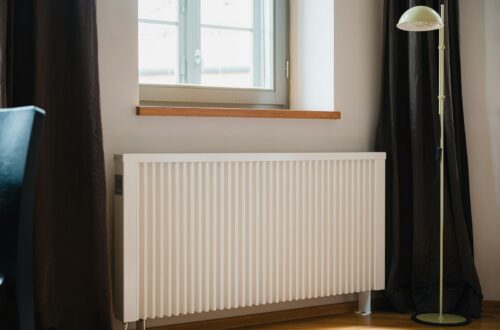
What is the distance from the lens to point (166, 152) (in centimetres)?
274

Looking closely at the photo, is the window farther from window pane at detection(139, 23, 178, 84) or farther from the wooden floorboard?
the wooden floorboard

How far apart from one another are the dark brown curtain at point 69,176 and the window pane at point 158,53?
1.63 feet

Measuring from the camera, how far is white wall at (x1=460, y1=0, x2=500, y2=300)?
128 inches

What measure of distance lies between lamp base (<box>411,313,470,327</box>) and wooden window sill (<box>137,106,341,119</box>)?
965 mm

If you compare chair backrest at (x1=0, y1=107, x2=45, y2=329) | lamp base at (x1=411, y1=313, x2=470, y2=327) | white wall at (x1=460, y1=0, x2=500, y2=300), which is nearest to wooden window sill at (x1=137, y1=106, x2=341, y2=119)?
white wall at (x1=460, y1=0, x2=500, y2=300)

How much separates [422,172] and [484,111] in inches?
17.7

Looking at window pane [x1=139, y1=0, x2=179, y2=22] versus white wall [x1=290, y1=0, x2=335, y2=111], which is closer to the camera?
window pane [x1=139, y1=0, x2=179, y2=22]

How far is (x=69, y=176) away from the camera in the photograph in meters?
2.44

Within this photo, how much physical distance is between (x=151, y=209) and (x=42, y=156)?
44cm

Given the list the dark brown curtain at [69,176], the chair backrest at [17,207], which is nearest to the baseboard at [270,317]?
the dark brown curtain at [69,176]

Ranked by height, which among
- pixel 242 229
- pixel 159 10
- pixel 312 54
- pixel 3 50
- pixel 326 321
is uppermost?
pixel 159 10

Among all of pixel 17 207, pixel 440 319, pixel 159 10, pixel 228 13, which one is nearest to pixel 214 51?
pixel 228 13

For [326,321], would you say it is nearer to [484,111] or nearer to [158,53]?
[484,111]

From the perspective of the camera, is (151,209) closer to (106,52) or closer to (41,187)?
(41,187)
